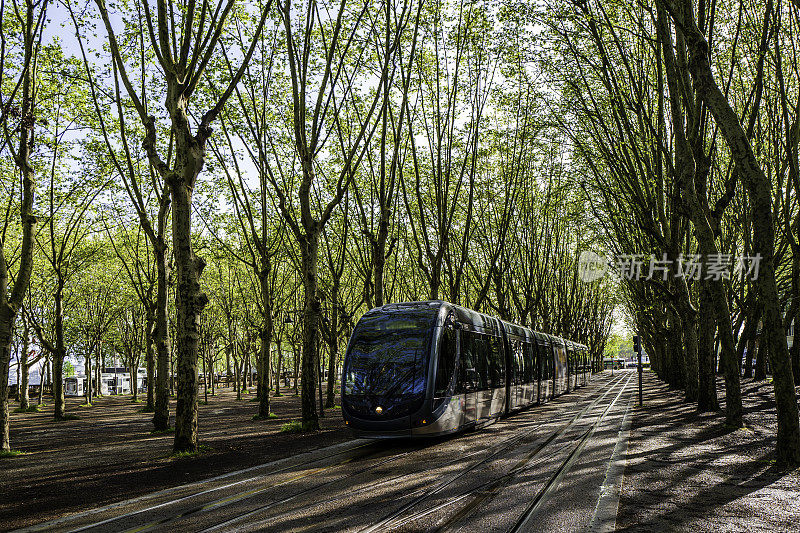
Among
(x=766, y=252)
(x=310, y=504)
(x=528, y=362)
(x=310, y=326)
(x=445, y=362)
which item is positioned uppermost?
(x=766, y=252)

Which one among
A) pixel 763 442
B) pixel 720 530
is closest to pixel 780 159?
pixel 763 442

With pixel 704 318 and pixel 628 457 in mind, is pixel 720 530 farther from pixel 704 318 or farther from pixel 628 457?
pixel 704 318

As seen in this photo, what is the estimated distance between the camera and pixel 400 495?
24.0 feet

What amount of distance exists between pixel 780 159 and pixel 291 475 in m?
18.1

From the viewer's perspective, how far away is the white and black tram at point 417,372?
11.5 meters

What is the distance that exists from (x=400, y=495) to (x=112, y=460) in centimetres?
730

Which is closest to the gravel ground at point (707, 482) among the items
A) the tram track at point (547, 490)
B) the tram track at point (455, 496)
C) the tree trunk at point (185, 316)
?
the tram track at point (547, 490)

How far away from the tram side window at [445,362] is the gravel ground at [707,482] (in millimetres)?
3553

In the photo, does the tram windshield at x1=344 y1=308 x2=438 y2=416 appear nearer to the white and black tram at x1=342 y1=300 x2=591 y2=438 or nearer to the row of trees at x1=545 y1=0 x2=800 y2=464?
the white and black tram at x1=342 y1=300 x2=591 y2=438

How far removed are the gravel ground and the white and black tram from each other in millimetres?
3497

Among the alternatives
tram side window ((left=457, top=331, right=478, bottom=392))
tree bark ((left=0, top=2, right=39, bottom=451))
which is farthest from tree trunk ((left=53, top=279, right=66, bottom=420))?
tram side window ((left=457, top=331, right=478, bottom=392))

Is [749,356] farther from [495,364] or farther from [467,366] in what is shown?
[467,366]

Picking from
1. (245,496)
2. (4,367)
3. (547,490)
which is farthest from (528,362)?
(4,367)

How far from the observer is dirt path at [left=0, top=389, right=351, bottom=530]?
8.05 meters
